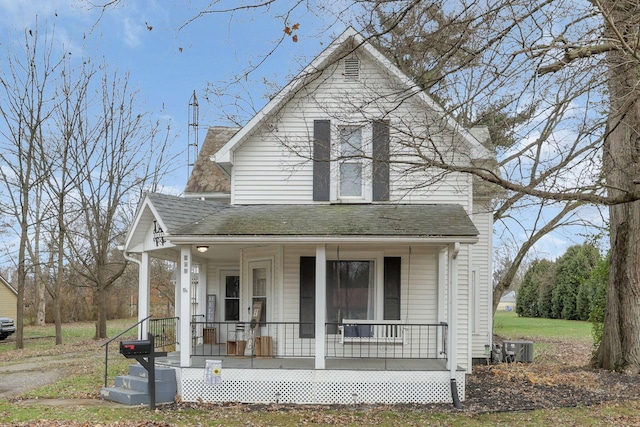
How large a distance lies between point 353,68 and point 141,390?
26.2 ft

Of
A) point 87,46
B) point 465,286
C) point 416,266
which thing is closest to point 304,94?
point 416,266

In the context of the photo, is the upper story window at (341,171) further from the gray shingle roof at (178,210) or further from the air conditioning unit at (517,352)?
the air conditioning unit at (517,352)

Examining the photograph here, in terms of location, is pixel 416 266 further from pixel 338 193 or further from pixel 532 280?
pixel 532 280

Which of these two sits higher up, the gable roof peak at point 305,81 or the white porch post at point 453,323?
the gable roof peak at point 305,81

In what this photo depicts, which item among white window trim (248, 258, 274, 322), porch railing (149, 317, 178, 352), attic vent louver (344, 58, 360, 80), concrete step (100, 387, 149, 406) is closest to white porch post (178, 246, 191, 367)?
concrete step (100, 387, 149, 406)

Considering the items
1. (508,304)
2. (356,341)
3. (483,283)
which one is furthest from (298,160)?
(508,304)

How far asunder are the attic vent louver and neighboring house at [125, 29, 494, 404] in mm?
41

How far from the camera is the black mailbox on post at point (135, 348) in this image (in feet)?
34.9

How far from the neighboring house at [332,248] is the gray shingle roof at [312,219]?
39mm

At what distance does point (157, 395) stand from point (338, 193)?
5620 mm

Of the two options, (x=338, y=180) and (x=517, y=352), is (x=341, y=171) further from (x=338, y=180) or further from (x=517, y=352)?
(x=517, y=352)

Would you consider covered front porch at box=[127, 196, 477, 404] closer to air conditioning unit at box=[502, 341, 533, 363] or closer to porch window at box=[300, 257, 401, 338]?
porch window at box=[300, 257, 401, 338]

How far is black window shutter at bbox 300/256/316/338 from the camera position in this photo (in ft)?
42.3

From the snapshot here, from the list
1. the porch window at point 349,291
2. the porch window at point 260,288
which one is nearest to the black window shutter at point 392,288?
the porch window at point 349,291
